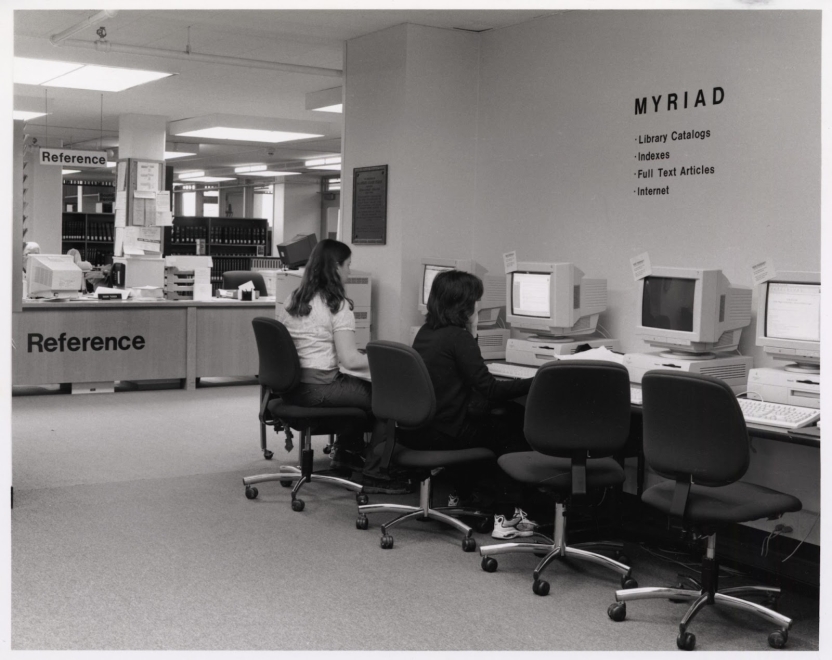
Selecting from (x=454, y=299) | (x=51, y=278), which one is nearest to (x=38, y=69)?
(x=51, y=278)

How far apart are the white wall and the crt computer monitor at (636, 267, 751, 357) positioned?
25cm

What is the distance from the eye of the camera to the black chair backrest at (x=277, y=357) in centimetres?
439

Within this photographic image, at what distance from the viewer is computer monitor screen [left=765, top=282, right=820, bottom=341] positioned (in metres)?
3.47

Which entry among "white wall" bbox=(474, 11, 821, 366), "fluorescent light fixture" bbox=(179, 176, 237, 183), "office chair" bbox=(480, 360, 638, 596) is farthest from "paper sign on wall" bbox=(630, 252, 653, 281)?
"fluorescent light fixture" bbox=(179, 176, 237, 183)

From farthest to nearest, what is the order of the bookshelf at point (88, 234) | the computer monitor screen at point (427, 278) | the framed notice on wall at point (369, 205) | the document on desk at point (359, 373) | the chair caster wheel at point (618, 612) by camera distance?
1. the bookshelf at point (88, 234)
2. the framed notice on wall at point (369, 205)
3. the computer monitor screen at point (427, 278)
4. the document on desk at point (359, 373)
5. the chair caster wheel at point (618, 612)

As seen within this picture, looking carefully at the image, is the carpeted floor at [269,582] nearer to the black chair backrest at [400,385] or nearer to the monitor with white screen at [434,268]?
the black chair backrest at [400,385]

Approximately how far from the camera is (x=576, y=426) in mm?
3328

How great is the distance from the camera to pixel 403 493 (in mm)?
4887

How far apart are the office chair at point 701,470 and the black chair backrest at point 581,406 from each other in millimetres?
199

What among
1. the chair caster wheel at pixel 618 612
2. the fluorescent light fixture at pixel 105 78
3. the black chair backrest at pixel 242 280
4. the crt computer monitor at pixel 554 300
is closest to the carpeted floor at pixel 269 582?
the chair caster wheel at pixel 618 612

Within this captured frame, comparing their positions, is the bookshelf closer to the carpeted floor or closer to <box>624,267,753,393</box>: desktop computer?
the carpeted floor

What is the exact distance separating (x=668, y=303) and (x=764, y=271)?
1.42ft

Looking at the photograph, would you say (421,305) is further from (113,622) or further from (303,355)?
(113,622)
